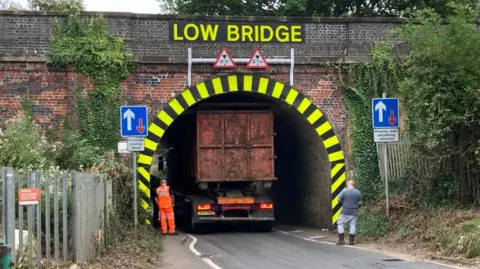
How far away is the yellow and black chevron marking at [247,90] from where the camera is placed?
18.0 meters

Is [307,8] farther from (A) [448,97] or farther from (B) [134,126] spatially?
(B) [134,126]

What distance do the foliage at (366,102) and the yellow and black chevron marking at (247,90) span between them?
1.68 ft

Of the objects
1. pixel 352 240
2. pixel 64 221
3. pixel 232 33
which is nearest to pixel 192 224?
pixel 352 240

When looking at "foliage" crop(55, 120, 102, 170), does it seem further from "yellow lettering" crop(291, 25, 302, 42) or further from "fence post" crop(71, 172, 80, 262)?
"yellow lettering" crop(291, 25, 302, 42)

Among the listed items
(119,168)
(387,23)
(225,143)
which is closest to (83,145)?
(119,168)

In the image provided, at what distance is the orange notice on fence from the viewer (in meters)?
8.57

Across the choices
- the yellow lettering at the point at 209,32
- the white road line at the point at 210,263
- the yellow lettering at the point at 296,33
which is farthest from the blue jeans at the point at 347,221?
the yellow lettering at the point at 209,32

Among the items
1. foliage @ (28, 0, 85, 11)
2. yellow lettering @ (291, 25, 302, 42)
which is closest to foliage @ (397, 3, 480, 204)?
yellow lettering @ (291, 25, 302, 42)

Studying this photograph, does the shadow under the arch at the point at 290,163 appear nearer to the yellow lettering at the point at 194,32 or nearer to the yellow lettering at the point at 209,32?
the yellow lettering at the point at 209,32

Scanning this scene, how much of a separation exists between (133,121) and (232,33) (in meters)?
4.79

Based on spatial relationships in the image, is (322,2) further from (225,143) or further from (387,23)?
(225,143)

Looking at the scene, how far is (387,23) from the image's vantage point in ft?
62.6

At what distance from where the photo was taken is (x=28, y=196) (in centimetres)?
866

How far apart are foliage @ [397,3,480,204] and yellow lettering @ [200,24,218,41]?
5196 mm
